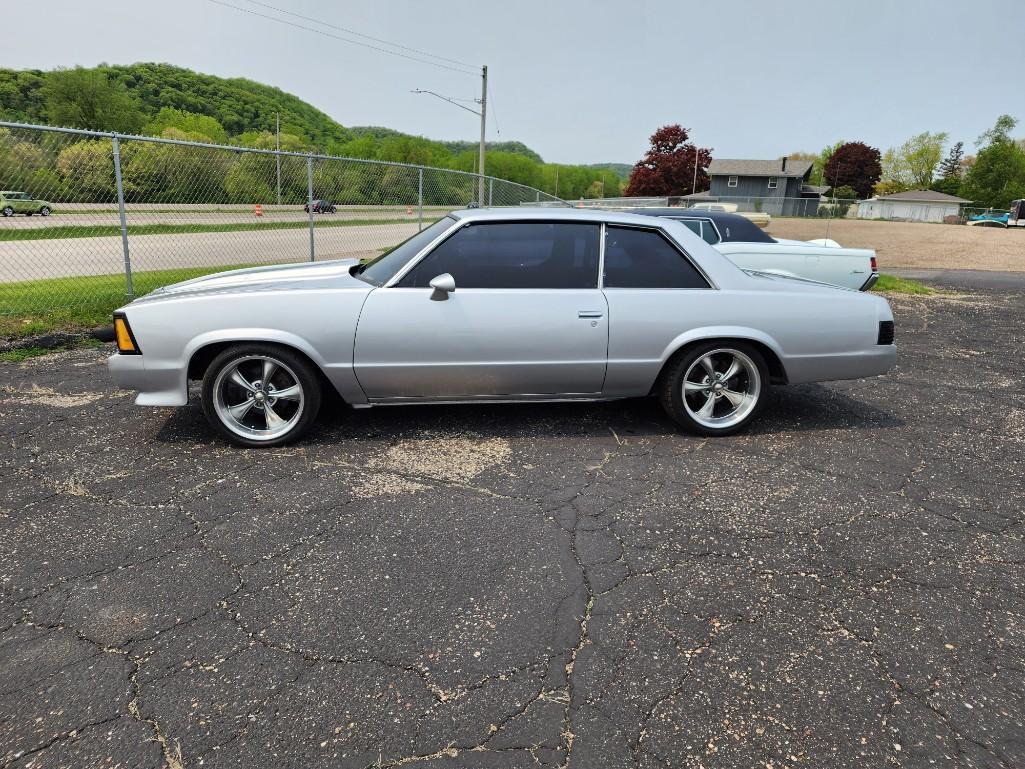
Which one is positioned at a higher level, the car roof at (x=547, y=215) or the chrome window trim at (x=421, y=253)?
the car roof at (x=547, y=215)

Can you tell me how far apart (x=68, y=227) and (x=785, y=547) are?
29.8ft

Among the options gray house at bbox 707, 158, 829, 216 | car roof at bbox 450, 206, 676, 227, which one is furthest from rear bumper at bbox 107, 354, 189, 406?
gray house at bbox 707, 158, 829, 216

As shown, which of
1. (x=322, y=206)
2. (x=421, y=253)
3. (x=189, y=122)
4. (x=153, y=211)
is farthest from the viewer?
(x=189, y=122)

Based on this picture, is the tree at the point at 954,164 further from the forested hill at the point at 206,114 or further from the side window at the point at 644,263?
the side window at the point at 644,263

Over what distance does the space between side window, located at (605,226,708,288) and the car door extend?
0.37 ft

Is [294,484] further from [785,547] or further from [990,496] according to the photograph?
[990,496]

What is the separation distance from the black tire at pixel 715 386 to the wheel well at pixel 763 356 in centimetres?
1

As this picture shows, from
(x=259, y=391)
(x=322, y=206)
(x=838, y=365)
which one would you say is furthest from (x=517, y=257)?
(x=322, y=206)

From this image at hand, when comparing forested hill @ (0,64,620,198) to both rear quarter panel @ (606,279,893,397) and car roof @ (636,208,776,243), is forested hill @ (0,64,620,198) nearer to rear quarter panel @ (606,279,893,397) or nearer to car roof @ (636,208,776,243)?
car roof @ (636,208,776,243)

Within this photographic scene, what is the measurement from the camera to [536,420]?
4.72 metres

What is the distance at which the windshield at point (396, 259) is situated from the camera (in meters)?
4.15

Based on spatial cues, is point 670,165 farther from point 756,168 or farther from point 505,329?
point 505,329

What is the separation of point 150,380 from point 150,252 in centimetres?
723

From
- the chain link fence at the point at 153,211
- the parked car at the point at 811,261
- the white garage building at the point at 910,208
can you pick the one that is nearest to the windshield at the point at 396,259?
the chain link fence at the point at 153,211
